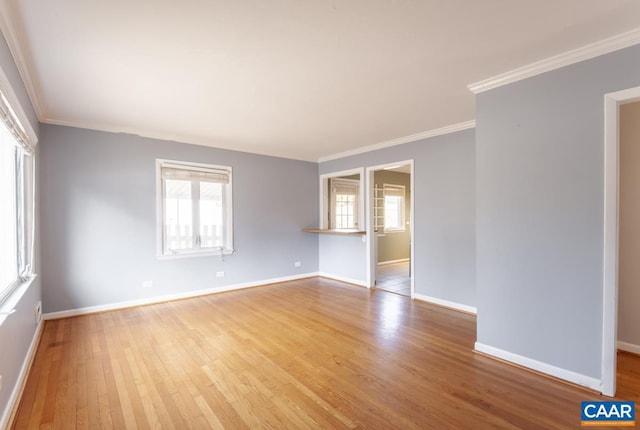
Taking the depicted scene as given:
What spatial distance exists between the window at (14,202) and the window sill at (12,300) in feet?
0.11

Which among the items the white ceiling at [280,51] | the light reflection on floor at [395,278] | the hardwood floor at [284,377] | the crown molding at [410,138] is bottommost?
the light reflection on floor at [395,278]

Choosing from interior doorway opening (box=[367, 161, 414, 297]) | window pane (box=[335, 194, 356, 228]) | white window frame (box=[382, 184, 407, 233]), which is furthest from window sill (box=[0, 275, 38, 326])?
white window frame (box=[382, 184, 407, 233])

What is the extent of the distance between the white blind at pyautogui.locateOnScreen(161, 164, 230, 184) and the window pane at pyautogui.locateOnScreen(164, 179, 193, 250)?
0.27 feet

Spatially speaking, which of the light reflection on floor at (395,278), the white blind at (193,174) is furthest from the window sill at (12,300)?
the light reflection on floor at (395,278)

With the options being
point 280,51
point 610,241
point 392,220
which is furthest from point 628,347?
point 392,220

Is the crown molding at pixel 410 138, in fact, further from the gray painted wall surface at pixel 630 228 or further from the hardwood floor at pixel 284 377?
the hardwood floor at pixel 284 377

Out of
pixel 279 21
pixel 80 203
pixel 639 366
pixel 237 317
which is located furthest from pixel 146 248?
pixel 639 366

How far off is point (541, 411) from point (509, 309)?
2.69ft

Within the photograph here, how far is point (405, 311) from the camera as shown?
13.2 ft

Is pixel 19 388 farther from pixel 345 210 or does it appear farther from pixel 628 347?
pixel 345 210

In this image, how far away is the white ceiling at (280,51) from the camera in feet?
5.86

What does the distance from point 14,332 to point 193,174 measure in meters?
3.06

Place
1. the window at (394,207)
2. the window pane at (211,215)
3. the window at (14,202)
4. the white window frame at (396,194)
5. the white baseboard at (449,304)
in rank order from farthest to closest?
the window at (394,207), the white window frame at (396,194), the window pane at (211,215), the white baseboard at (449,304), the window at (14,202)

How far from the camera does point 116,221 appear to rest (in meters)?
4.13
